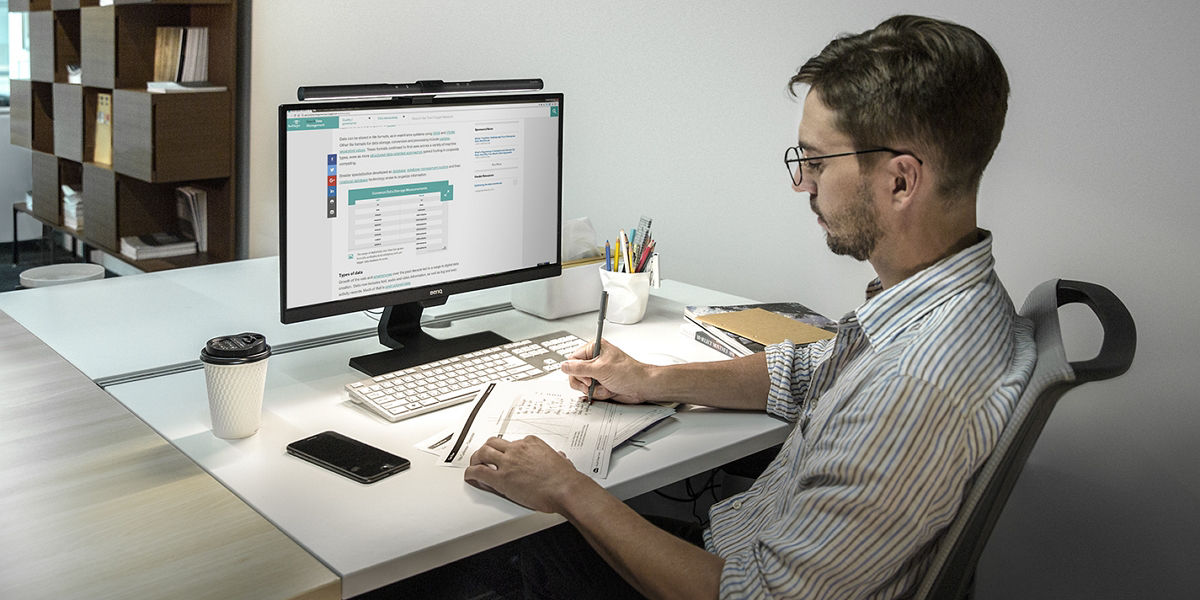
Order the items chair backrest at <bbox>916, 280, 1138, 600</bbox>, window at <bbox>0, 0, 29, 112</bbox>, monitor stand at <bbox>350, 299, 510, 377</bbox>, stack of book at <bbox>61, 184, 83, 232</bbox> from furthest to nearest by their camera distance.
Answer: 1. window at <bbox>0, 0, 29, 112</bbox>
2. stack of book at <bbox>61, 184, 83, 232</bbox>
3. monitor stand at <bbox>350, 299, 510, 377</bbox>
4. chair backrest at <bbox>916, 280, 1138, 600</bbox>

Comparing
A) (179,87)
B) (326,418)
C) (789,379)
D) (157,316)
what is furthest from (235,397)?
(179,87)

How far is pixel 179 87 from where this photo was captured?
13.1ft

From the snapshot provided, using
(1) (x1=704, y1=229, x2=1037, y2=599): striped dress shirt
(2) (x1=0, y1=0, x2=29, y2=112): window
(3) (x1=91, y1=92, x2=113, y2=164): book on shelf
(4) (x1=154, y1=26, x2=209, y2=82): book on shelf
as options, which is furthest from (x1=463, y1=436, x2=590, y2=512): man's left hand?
(2) (x1=0, y1=0, x2=29, y2=112): window

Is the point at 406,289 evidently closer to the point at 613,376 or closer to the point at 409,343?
the point at 409,343

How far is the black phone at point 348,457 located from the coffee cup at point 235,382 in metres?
0.08

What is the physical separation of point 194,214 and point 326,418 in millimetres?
3238

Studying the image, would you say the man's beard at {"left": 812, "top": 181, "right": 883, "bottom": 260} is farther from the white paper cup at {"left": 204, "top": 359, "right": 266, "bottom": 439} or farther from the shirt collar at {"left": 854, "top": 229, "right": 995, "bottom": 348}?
the white paper cup at {"left": 204, "top": 359, "right": 266, "bottom": 439}

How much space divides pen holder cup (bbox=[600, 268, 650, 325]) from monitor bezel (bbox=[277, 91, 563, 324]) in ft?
0.36

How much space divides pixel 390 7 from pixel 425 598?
→ 7.97 ft

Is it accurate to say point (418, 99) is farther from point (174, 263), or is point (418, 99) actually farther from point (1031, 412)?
point (174, 263)

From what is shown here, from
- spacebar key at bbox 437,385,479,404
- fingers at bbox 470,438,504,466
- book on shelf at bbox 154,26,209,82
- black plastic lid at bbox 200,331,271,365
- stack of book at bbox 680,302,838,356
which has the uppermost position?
book on shelf at bbox 154,26,209,82

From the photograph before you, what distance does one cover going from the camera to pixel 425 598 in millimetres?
1573

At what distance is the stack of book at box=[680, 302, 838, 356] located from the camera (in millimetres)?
1820

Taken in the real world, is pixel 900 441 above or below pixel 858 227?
below
